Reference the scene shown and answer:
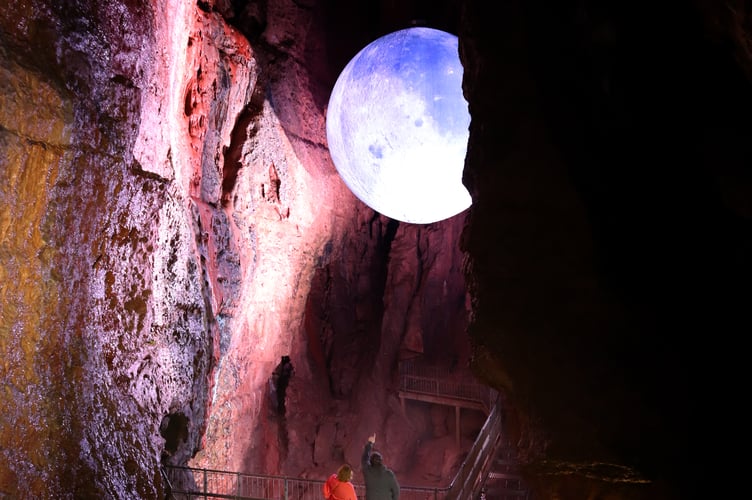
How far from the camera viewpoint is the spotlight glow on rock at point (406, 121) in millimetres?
8516

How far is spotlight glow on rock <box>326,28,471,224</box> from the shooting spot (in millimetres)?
8516

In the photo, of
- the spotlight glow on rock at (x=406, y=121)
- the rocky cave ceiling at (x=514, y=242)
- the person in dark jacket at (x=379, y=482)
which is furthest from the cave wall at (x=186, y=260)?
the person in dark jacket at (x=379, y=482)

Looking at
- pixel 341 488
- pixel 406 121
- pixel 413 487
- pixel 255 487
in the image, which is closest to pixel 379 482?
pixel 341 488

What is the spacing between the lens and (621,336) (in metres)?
4.33

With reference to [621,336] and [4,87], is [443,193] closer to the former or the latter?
[621,336]

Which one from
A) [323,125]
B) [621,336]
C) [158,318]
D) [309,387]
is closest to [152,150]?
[158,318]

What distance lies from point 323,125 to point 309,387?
173 inches

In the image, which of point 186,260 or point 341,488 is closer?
point 341,488

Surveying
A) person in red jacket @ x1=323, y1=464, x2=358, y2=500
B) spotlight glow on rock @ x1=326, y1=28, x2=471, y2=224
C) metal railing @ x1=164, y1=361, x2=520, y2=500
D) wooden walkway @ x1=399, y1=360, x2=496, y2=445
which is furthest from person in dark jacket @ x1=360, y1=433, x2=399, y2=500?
wooden walkway @ x1=399, y1=360, x2=496, y2=445

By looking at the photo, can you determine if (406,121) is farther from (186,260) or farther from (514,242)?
(514,242)

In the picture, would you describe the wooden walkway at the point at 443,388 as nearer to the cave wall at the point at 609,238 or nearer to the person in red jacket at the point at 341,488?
the person in red jacket at the point at 341,488

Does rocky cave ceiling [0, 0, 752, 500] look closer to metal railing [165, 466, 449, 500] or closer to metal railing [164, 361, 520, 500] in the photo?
metal railing [164, 361, 520, 500]

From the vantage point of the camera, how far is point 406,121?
8.53 metres

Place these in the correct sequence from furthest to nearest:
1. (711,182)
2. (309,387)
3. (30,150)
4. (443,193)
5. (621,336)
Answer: (309,387)
(443,193)
(30,150)
(621,336)
(711,182)
